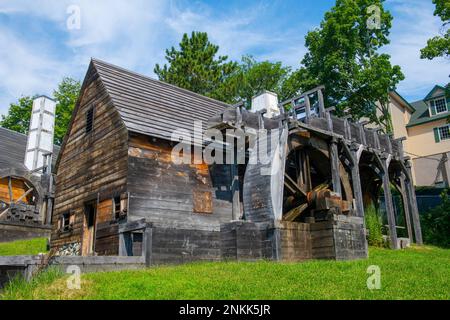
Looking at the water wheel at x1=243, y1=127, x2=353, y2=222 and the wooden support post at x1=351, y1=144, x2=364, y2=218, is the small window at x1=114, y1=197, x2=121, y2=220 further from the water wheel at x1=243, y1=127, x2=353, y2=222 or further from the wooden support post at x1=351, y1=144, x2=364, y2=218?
the wooden support post at x1=351, y1=144, x2=364, y2=218

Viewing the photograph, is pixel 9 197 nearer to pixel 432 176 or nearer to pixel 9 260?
pixel 9 260

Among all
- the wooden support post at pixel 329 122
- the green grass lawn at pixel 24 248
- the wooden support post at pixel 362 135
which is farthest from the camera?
the green grass lawn at pixel 24 248

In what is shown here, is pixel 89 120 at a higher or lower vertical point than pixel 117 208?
higher

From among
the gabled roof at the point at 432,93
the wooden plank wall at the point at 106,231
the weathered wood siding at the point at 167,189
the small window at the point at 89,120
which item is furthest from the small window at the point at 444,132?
the wooden plank wall at the point at 106,231

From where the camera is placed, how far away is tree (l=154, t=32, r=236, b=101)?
34156 millimetres

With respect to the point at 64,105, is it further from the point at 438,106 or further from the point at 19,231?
the point at 438,106

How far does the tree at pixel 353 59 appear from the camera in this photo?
94.4 feet

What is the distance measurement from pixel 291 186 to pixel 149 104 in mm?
6119

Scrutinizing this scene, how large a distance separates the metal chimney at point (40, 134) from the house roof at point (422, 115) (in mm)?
28302

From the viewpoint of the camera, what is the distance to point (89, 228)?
53.5 feet

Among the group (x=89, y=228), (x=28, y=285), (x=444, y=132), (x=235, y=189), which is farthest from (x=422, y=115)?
(x=28, y=285)

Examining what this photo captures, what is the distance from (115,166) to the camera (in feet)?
49.3

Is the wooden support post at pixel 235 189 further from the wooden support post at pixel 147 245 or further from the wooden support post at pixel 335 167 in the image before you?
the wooden support post at pixel 147 245
